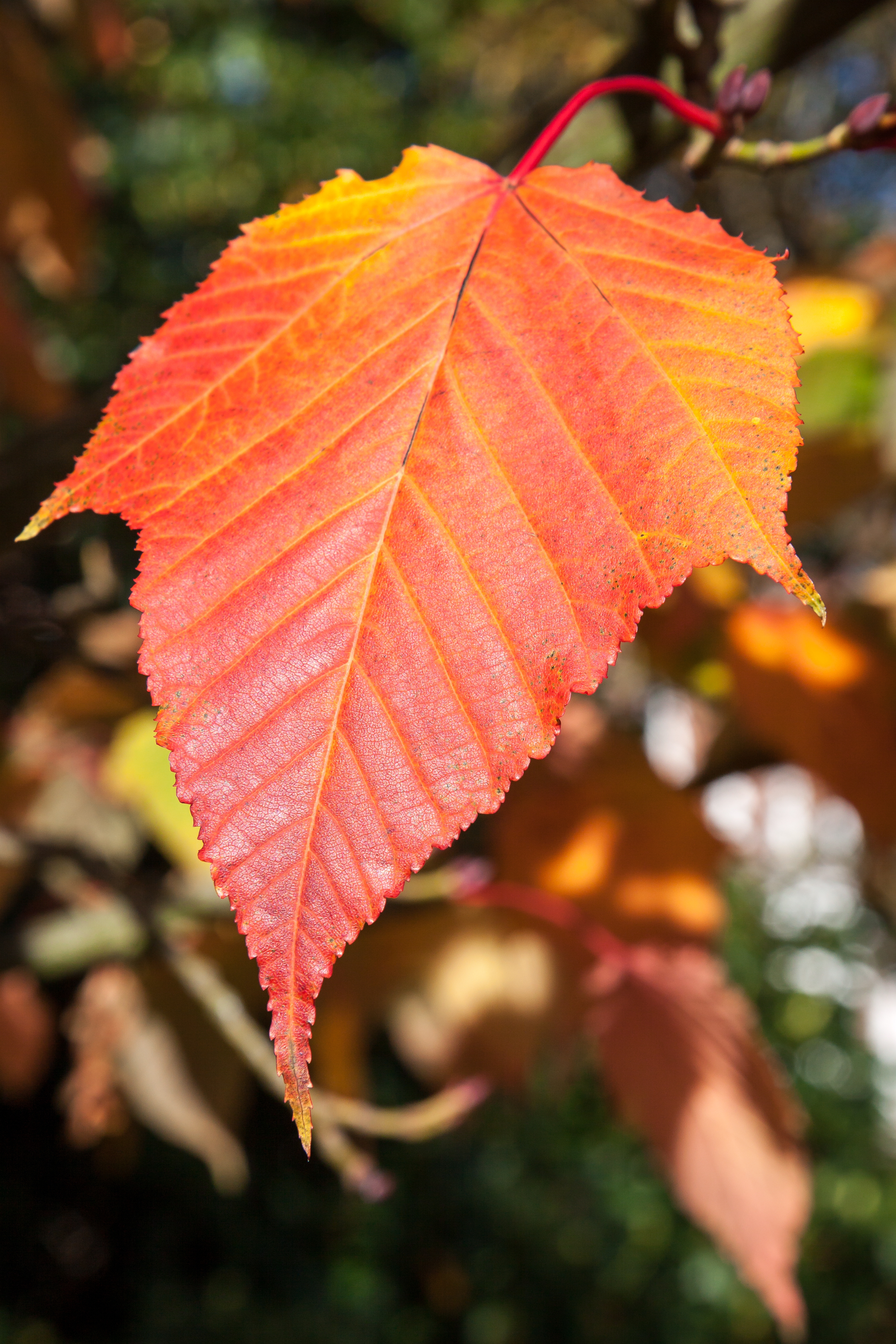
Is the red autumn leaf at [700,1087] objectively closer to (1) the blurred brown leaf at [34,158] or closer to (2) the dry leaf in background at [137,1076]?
(2) the dry leaf in background at [137,1076]

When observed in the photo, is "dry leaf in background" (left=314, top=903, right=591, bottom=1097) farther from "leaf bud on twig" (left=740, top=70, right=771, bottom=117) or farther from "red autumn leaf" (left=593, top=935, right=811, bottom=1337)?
"leaf bud on twig" (left=740, top=70, right=771, bottom=117)

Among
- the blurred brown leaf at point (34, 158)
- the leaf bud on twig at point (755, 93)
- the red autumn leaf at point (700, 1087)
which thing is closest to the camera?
the leaf bud on twig at point (755, 93)

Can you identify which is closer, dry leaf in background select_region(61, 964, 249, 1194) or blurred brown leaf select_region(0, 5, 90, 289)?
dry leaf in background select_region(61, 964, 249, 1194)

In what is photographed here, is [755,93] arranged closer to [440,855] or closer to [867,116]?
[867,116]

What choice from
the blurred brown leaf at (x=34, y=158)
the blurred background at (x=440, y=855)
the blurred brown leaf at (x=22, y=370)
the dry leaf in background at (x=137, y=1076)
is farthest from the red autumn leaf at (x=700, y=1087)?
the blurred brown leaf at (x=34, y=158)

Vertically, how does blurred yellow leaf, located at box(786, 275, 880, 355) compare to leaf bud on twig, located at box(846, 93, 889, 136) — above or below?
below

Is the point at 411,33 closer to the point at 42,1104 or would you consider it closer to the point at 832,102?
the point at 832,102

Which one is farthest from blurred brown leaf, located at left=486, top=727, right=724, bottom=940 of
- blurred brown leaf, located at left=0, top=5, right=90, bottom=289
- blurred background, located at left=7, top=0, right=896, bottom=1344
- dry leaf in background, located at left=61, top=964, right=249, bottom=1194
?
blurred brown leaf, located at left=0, top=5, right=90, bottom=289
